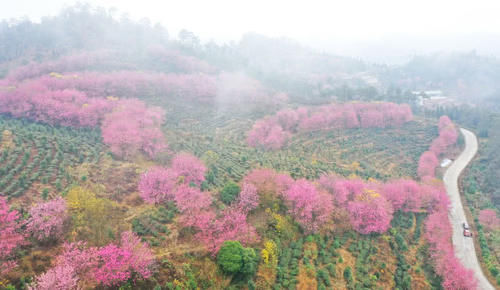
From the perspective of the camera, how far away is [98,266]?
754 inches

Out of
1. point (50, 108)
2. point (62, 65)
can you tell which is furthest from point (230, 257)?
point (62, 65)

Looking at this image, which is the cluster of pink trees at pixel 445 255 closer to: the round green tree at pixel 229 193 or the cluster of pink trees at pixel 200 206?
the cluster of pink trees at pixel 200 206

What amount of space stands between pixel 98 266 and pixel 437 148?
69277 millimetres

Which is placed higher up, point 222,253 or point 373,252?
point 222,253

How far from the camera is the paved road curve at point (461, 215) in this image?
106ft

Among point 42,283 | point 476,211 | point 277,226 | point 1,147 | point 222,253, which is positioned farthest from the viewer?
point 476,211

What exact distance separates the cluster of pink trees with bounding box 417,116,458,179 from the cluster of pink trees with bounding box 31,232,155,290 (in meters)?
51.7

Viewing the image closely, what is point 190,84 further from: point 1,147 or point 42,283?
point 42,283

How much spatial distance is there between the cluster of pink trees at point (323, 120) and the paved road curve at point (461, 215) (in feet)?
53.0

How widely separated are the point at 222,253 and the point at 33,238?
46.3ft

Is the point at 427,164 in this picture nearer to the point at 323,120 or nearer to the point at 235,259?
the point at 323,120

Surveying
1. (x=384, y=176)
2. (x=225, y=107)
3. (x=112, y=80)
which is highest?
(x=112, y=80)

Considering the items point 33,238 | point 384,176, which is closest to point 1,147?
point 33,238

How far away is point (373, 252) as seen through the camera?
3203cm
